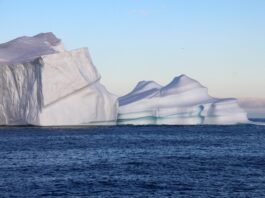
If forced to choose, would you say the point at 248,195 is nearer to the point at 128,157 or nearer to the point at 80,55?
the point at 128,157

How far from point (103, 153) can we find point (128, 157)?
8.40ft

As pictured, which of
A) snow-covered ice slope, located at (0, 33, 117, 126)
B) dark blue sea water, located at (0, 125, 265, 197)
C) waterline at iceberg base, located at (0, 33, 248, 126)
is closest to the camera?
dark blue sea water, located at (0, 125, 265, 197)

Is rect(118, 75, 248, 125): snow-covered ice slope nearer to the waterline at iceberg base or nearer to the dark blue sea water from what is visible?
the waterline at iceberg base

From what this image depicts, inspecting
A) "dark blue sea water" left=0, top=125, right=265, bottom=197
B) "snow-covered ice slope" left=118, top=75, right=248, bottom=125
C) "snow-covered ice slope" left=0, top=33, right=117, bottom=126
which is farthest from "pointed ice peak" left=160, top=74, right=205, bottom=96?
"dark blue sea water" left=0, top=125, right=265, bottom=197

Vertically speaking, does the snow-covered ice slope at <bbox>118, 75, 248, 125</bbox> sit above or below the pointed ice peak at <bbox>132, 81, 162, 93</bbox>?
below

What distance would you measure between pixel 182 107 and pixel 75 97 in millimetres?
10749

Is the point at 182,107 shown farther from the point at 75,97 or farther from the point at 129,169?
the point at 129,169

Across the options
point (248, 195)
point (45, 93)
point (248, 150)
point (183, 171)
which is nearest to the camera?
point (248, 195)

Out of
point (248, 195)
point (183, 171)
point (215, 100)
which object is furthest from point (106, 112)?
point (248, 195)

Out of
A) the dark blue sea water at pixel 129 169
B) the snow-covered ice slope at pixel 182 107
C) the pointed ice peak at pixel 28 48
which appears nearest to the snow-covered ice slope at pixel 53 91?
the pointed ice peak at pixel 28 48

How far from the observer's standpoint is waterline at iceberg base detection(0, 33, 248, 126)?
52.7 metres

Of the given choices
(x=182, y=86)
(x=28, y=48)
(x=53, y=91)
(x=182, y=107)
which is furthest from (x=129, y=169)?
(x=28, y=48)

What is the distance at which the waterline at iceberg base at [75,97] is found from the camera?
2076 inches

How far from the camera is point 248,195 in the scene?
2308cm
